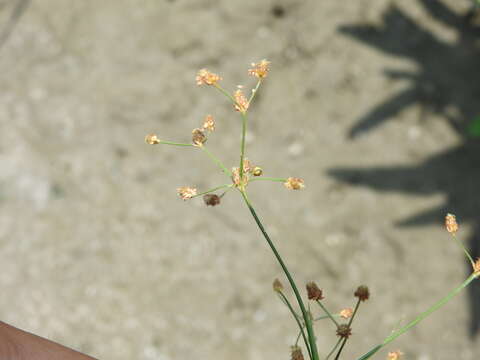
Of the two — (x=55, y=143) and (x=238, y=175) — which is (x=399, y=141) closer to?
(x=55, y=143)

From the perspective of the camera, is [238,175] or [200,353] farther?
[200,353]

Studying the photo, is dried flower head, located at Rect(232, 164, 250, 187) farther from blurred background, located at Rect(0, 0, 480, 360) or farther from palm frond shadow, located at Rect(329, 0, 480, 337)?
palm frond shadow, located at Rect(329, 0, 480, 337)

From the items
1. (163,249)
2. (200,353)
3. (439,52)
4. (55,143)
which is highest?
(439,52)

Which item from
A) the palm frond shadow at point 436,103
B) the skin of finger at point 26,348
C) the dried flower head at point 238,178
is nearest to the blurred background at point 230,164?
the palm frond shadow at point 436,103

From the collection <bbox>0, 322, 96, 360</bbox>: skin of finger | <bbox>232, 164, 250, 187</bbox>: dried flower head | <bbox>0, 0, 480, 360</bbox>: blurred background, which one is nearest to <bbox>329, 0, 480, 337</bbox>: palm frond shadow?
<bbox>0, 0, 480, 360</bbox>: blurred background

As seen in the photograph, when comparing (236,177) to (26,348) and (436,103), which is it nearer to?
(26,348)

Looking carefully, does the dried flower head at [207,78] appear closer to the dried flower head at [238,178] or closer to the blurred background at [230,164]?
the dried flower head at [238,178]

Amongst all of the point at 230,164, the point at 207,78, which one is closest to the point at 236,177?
the point at 207,78

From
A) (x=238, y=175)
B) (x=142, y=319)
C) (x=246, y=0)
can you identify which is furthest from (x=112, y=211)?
(x=238, y=175)

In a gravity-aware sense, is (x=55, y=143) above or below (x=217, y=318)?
above
